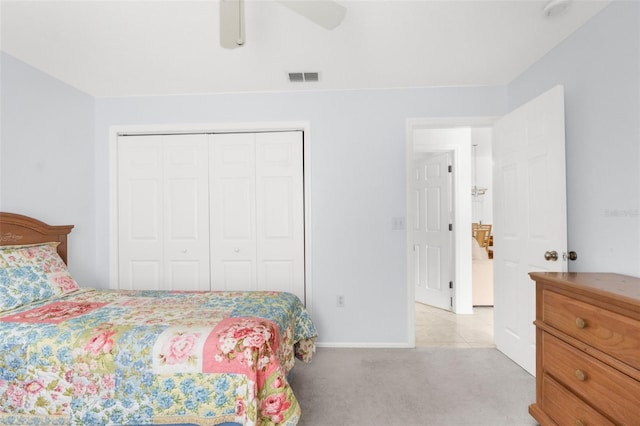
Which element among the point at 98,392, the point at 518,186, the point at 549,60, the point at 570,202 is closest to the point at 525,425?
the point at 570,202

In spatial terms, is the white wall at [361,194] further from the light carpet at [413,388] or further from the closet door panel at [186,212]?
the closet door panel at [186,212]

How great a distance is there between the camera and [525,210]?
2410mm

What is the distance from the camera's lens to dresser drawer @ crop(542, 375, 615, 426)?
4.64 feet

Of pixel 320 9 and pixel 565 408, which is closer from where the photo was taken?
pixel 320 9

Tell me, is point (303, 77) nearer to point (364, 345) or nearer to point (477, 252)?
point (364, 345)

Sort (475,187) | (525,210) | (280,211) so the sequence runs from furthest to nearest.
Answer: (475,187), (280,211), (525,210)

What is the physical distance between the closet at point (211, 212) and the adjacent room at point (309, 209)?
0.02m

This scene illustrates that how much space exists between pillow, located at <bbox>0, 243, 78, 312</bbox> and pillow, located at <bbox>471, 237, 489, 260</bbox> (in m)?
4.39

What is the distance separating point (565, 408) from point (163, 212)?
3.38 metres

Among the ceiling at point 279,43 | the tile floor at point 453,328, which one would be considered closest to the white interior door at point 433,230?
the tile floor at point 453,328

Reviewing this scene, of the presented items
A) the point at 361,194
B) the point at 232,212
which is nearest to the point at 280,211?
the point at 232,212

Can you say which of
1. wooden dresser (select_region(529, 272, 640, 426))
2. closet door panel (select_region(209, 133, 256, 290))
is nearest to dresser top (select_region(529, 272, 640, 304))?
wooden dresser (select_region(529, 272, 640, 426))

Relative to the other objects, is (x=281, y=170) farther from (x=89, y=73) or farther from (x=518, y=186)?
(x=518, y=186)

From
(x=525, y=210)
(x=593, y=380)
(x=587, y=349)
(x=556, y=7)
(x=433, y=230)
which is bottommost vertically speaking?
(x=593, y=380)
